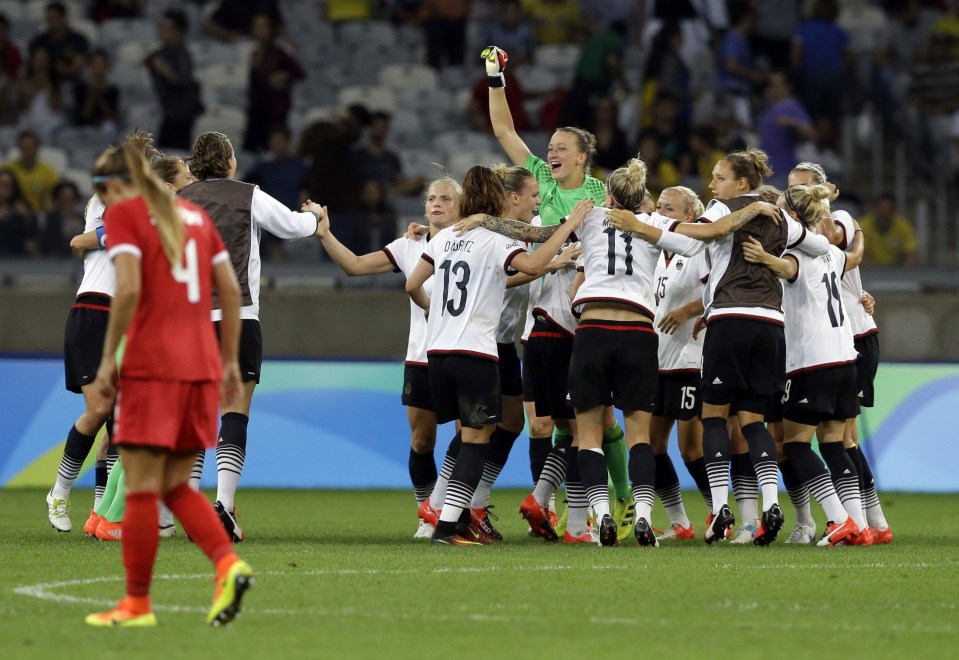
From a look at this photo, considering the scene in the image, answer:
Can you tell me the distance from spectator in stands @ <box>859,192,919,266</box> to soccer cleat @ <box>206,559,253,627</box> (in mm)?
11157

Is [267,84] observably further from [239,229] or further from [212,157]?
[239,229]

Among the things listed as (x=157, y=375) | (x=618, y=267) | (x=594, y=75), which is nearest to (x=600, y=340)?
(x=618, y=267)

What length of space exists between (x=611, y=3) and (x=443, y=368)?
510 inches

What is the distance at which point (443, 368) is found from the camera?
8.91 m

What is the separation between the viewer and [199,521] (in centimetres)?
582

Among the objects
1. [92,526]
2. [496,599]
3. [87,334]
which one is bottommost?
[92,526]

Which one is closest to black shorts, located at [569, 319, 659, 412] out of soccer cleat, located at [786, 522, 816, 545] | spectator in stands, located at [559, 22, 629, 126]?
soccer cleat, located at [786, 522, 816, 545]

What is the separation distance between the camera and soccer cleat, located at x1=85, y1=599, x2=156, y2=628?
18.9ft

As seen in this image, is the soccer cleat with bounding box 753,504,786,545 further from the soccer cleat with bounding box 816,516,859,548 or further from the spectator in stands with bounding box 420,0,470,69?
the spectator in stands with bounding box 420,0,470,69

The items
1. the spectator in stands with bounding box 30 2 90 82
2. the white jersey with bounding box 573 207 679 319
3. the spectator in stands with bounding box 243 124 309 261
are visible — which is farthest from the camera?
the spectator in stands with bounding box 30 2 90 82

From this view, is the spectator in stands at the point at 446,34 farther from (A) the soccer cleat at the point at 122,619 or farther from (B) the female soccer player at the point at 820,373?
(A) the soccer cleat at the point at 122,619

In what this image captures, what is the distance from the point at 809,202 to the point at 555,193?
158 centimetres

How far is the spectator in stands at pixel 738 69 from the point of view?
18.7 meters

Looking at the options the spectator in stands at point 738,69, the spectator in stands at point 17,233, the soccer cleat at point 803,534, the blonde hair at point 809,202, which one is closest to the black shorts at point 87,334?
the blonde hair at point 809,202
